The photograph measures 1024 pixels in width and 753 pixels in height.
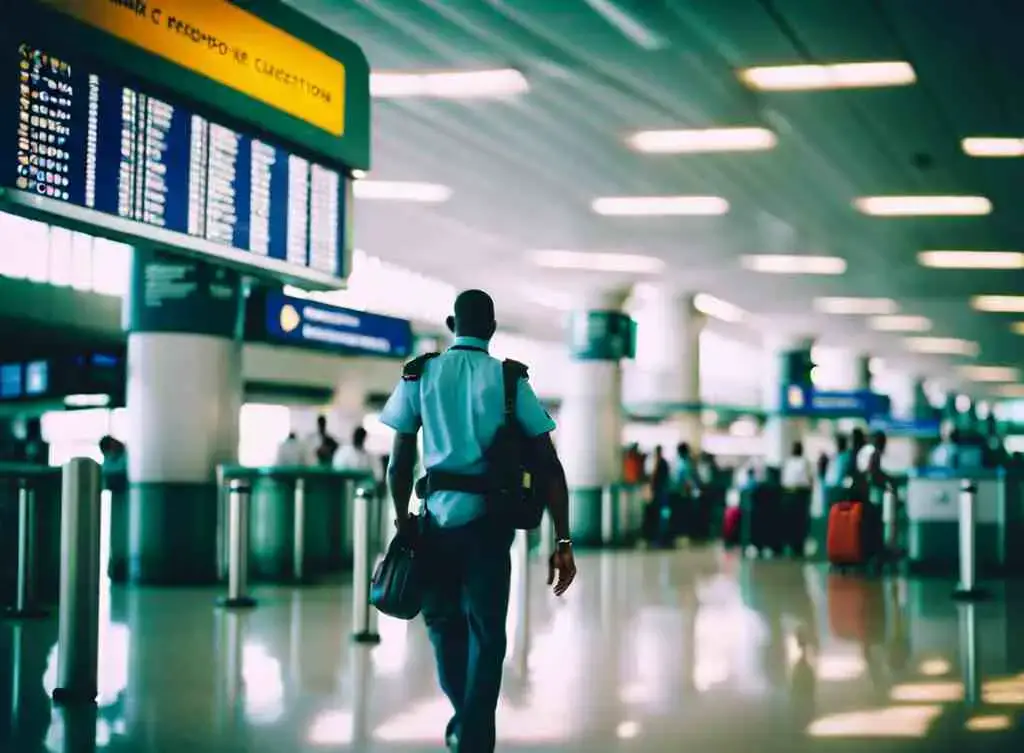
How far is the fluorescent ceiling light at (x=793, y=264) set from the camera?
19797mm

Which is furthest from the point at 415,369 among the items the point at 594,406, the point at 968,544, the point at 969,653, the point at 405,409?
the point at 594,406

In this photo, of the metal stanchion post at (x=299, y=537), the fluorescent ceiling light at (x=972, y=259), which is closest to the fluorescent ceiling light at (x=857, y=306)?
the fluorescent ceiling light at (x=972, y=259)

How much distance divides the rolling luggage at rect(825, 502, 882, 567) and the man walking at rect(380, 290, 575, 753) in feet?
34.4

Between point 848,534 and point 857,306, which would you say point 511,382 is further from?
point 857,306

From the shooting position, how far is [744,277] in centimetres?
2211

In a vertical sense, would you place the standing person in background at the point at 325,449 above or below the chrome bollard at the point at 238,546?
above

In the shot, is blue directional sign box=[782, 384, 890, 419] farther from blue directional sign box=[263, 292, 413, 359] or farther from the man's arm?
the man's arm

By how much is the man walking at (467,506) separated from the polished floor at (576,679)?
0.99m

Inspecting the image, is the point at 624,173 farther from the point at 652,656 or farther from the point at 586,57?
the point at 652,656

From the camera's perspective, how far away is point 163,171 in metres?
6.30

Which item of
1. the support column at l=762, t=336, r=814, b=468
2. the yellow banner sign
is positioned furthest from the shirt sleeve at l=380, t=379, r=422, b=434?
the support column at l=762, t=336, r=814, b=468

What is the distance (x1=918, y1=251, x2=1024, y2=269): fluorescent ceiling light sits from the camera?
18.9 metres

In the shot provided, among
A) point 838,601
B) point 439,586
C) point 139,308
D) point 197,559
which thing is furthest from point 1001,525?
point 439,586

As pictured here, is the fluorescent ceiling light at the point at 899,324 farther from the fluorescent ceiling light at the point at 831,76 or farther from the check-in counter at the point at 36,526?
the check-in counter at the point at 36,526
